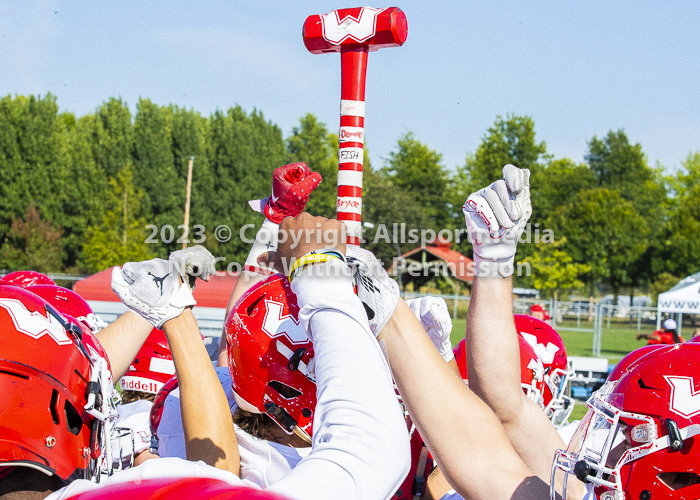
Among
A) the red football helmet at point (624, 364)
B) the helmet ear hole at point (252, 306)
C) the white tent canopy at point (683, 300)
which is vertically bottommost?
the white tent canopy at point (683, 300)

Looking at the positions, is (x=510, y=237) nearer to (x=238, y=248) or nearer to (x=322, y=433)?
(x=322, y=433)

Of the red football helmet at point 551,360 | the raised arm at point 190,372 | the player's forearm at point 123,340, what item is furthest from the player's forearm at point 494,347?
the red football helmet at point 551,360

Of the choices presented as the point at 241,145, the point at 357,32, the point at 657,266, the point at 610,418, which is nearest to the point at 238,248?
the point at 241,145

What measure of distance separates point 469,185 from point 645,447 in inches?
1813

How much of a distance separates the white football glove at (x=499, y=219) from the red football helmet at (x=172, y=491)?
1224mm

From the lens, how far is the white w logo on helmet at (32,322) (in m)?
1.59

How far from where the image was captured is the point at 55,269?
1334 inches

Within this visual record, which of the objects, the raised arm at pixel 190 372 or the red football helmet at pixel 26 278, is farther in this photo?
the red football helmet at pixel 26 278

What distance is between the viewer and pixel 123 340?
106 inches

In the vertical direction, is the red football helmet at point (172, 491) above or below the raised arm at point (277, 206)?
below

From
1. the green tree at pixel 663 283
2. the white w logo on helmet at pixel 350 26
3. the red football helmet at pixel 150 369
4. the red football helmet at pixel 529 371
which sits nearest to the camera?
the red football helmet at pixel 529 371

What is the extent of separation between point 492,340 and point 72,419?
1.22m

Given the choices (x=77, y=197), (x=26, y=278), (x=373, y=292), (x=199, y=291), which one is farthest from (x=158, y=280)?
(x=77, y=197)

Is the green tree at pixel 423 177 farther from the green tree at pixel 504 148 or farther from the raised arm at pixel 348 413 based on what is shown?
the raised arm at pixel 348 413
